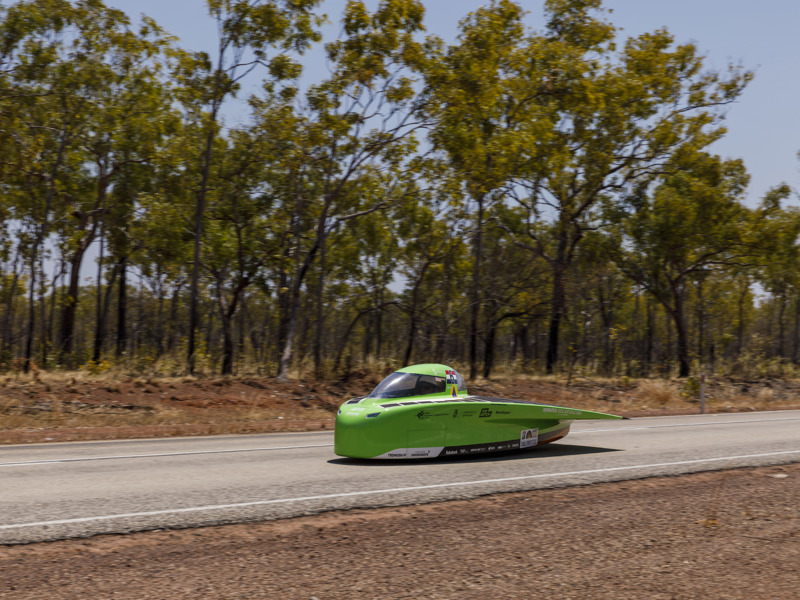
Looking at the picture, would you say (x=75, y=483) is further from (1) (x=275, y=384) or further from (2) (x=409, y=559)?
(1) (x=275, y=384)

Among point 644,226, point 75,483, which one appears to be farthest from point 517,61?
point 75,483

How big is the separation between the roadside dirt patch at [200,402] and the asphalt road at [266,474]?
236 centimetres

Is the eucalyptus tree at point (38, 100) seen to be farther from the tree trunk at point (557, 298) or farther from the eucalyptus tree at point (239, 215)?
the tree trunk at point (557, 298)

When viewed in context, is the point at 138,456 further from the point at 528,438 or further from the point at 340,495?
the point at 528,438

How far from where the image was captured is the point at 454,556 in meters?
5.68

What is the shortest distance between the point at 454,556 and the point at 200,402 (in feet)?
49.3

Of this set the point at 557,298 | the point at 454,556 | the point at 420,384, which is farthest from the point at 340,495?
the point at 557,298

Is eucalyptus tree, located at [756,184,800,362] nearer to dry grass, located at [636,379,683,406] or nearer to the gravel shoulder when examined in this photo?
dry grass, located at [636,379,683,406]

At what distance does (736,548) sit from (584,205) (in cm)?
2833

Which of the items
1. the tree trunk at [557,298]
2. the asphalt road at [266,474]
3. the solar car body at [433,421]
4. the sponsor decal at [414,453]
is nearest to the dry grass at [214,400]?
the asphalt road at [266,474]

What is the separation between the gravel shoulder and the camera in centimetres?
492

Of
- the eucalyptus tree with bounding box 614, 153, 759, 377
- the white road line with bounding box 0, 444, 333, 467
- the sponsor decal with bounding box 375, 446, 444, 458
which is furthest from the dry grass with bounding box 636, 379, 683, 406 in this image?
the sponsor decal with bounding box 375, 446, 444, 458

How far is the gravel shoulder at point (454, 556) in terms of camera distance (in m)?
4.92

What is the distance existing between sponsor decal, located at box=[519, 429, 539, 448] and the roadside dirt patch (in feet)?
21.0
